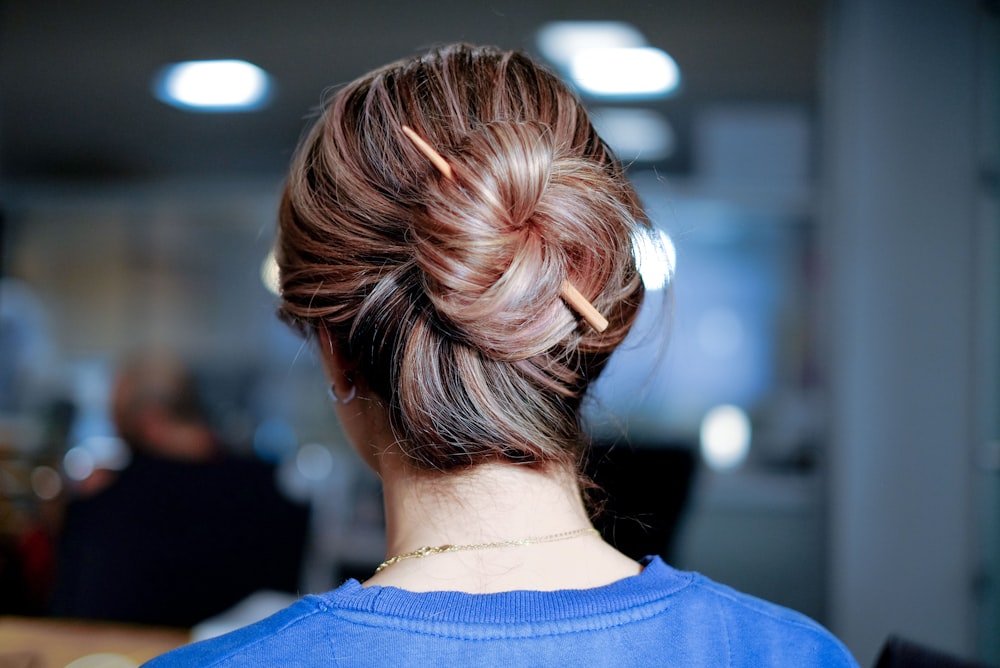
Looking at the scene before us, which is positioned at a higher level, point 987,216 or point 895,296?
point 987,216

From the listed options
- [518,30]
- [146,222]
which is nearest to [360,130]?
[518,30]

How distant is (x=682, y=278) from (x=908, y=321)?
157 centimetres

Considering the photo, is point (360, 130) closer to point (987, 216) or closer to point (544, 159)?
point (544, 159)

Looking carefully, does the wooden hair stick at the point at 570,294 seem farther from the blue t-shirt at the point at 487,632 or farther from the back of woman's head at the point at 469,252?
the blue t-shirt at the point at 487,632

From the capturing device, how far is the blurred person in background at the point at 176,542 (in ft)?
5.96

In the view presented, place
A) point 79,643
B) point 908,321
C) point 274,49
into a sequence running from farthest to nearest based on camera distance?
point 274,49, point 908,321, point 79,643

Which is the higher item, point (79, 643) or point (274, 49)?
point (274, 49)

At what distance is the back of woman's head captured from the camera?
554mm

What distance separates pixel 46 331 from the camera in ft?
13.5

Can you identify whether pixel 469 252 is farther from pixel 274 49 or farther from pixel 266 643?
pixel 274 49

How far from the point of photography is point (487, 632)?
1.73ft

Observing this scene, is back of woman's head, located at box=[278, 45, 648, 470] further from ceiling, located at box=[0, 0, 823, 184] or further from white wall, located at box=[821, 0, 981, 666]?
ceiling, located at box=[0, 0, 823, 184]

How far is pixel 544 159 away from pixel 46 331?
4.22 meters

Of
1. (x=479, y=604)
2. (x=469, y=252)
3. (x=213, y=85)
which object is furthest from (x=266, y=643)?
(x=213, y=85)
